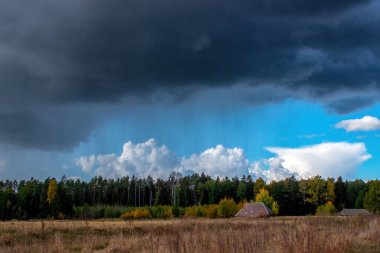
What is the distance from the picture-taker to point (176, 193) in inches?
6255

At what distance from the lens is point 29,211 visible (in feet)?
431

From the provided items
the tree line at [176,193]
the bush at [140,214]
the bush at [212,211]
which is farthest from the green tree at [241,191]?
the bush at [140,214]

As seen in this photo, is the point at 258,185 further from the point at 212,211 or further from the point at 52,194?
the point at 52,194

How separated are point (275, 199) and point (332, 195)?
16877 millimetres

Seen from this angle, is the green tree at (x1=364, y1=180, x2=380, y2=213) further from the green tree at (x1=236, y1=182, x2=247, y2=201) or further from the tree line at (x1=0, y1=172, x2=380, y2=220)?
the green tree at (x1=236, y1=182, x2=247, y2=201)

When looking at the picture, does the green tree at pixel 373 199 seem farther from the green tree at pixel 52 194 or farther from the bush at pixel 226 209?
the green tree at pixel 52 194

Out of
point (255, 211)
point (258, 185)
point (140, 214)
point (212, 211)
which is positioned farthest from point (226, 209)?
point (258, 185)

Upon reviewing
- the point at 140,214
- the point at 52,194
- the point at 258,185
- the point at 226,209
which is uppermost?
the point at 258,185

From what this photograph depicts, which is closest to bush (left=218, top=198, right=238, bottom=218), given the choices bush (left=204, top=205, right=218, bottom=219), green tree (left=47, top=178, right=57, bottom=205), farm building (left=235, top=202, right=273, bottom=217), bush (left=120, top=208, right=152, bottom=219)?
bush (left=204, top=205, right=218, bottom=219)

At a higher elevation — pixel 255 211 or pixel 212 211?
pixel 212 211

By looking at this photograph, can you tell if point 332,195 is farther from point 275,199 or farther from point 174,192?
point 174,192

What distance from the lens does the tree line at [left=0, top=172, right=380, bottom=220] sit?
398ft

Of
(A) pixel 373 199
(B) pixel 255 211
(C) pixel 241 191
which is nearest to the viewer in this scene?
(A) pixel 373 199

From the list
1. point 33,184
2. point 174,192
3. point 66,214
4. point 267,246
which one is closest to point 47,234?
point 267,246
